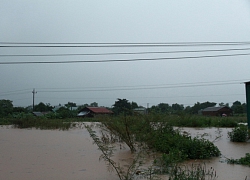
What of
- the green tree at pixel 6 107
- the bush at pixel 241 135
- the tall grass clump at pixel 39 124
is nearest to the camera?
→ the bush at pixel 241 135

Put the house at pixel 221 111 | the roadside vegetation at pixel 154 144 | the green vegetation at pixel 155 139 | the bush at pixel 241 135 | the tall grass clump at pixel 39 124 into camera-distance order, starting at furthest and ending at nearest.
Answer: the house at pixel 221 111, the tall grass clump at pixel 39 124, the bush at pixel 241 135, the green vegetation at pixel 155 139, the roadside vegetation at pixel 154 144

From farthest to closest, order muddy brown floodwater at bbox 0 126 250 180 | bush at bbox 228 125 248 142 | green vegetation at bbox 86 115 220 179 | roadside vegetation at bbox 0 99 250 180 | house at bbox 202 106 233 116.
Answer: house at bbox 202 106 233 116 → bush at bbox 228 125 248 142 → green vegetation at bbox 86 115 220 179 → muddy brown floodwater at bbox 0 126 250 180 → roadside vegetation at bbox 0 99 250 180

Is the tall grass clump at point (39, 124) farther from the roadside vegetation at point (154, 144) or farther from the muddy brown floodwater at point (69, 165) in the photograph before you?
the muddy brown floodwater at point (69, 165)

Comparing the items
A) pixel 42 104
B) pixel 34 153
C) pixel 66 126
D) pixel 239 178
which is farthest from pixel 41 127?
pixel 42 104

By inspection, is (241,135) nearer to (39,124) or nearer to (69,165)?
(69,165)

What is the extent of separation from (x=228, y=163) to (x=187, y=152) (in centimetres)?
106

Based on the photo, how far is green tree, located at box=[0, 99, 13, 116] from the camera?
35125mm

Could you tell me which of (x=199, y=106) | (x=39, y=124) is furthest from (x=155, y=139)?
(x=199, y=106)

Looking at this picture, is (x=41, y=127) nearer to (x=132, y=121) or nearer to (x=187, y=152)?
(x=132, y=121)

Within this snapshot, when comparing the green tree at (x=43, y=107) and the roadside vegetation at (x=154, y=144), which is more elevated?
the green tree at (x=43, y=107)

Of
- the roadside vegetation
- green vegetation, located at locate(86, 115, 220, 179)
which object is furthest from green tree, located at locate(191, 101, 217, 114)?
green vegetation, located at locate(86, 115, 220, 179)

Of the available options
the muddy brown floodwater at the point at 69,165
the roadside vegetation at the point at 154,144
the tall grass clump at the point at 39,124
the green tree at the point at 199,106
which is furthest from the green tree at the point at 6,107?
the muddy brown floodwater at the point at 69,165

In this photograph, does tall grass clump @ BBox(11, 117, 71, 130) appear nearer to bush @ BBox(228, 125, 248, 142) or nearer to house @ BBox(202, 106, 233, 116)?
bush @ BBox(228, 125, 248, 142)

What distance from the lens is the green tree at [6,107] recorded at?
35.1 meters
